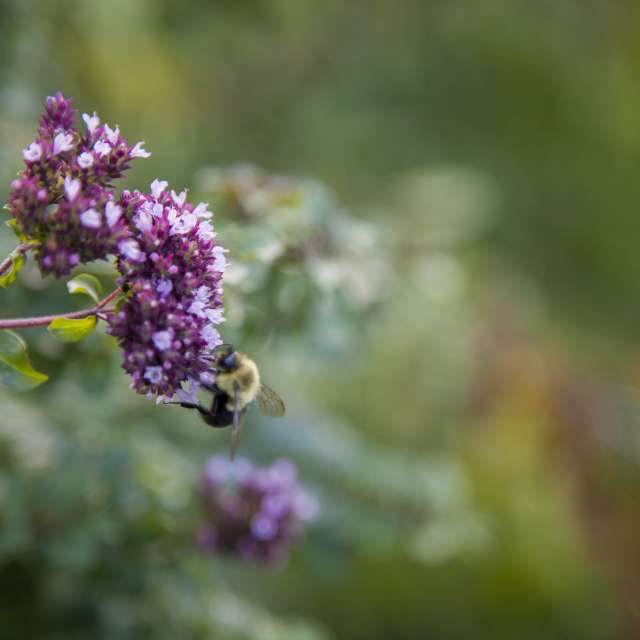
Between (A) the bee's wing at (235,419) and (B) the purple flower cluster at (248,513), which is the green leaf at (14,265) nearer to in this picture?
(A) the bee's wing at (235,419)

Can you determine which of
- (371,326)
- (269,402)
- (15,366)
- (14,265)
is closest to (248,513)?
(269,402)

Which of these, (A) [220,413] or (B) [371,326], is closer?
(A) [220,413]

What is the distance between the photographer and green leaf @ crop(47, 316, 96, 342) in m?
1.27

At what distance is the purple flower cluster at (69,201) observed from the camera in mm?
1195

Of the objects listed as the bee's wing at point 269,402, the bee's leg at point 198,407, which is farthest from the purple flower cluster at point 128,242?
the bee's wing at point 269,402

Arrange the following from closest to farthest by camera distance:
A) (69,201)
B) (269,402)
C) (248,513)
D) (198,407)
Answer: (69,201) → (198,407) → (269,402) → (248,513)

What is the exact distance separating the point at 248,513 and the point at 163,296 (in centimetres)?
99

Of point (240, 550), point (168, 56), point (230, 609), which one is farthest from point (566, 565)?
point (168, 56)

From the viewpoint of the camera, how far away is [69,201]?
3.93 ft

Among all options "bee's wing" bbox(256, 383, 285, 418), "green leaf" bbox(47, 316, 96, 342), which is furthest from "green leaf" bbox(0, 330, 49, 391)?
"bee's wing" bbox(256, 383, 285, 418)

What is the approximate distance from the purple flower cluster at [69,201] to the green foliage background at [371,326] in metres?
0.58

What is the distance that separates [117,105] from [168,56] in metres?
0.70

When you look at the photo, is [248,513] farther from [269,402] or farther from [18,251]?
[18,251]

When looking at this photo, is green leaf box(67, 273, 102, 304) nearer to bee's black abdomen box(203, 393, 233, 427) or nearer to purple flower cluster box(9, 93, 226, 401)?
purple flower cluster box(9, 93, 226, 401)
